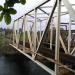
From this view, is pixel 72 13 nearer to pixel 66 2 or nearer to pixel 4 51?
pixel 66 2

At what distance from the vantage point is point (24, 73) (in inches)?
1104

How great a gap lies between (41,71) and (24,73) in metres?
2.09

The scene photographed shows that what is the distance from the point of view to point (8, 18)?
2.49m

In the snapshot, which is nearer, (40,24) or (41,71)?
(40,24)

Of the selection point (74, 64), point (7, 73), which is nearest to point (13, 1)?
point (74, 64)

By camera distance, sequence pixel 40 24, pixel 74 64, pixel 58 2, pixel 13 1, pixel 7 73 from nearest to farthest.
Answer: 1. pixel 13 1
2. pixel 58 2
3. pixel 74 64
4. pixel 40 24
5. pixel 7 73

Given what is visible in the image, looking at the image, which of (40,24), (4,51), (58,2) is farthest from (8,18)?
(4,51)

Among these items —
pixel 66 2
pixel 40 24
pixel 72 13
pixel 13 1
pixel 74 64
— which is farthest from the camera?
pixel 40 24

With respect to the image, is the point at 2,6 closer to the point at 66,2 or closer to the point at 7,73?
the point at 66,2

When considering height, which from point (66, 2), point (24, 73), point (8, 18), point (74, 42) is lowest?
point (24, 73)

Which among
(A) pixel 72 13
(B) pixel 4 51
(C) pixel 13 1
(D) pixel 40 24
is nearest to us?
(C) pixel 13 1

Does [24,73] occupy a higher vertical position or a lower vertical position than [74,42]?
lower

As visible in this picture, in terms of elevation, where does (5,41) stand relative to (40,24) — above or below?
below

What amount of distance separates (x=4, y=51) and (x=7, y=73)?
73.5 feet
